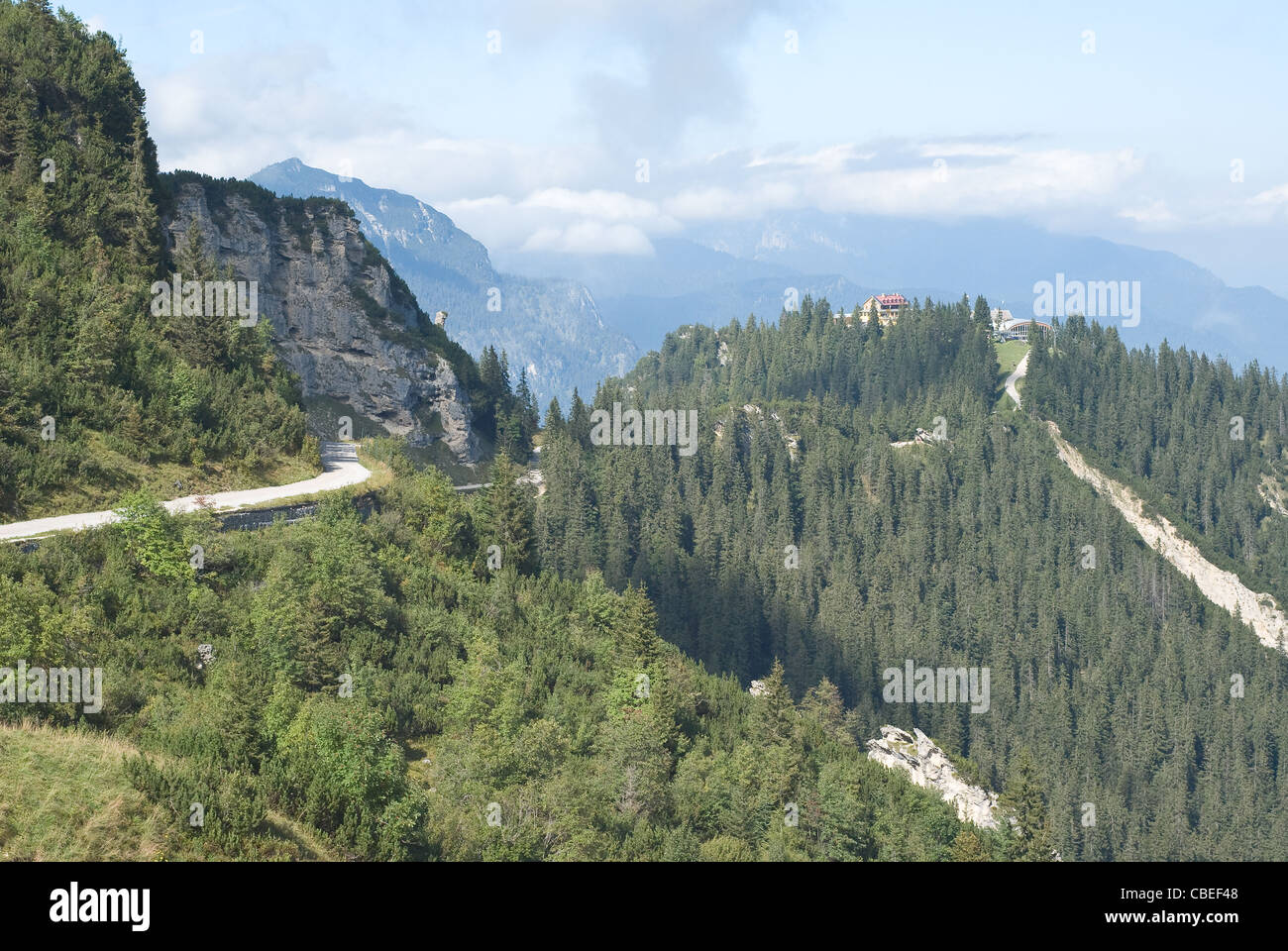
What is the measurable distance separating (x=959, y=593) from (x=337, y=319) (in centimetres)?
9443

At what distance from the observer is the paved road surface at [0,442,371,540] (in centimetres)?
3170

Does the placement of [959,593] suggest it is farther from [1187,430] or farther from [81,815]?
[81,815]

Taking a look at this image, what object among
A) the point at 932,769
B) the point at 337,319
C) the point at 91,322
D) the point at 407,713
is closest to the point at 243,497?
the point at 91,322

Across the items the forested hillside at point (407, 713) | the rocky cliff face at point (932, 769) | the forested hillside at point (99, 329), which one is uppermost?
the forested hillside at point (99, 329)

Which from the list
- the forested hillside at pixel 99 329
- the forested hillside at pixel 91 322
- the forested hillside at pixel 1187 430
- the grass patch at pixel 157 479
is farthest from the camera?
the forested hillside at pixel 1187 430

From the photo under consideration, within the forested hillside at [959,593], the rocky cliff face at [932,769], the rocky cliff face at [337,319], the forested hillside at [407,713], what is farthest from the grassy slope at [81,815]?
the forested hillside at [959,593]

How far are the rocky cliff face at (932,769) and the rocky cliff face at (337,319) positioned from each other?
46.5m

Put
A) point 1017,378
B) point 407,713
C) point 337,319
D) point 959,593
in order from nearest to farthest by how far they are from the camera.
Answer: point 407,713, point 337,319, point 959,593, point 1017,378

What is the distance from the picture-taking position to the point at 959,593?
14038 centimetres

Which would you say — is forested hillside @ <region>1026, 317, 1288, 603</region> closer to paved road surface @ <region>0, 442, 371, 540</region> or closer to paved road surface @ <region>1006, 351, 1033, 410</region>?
paved road surface @ <region>1006, 351, 1033, 410</region>

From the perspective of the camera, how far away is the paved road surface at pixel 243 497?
3170 cm

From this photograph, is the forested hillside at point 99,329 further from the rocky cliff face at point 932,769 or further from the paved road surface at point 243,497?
the rocky cliff face at point 932,769

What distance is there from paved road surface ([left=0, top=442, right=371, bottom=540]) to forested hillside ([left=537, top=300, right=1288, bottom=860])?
5431 cm
